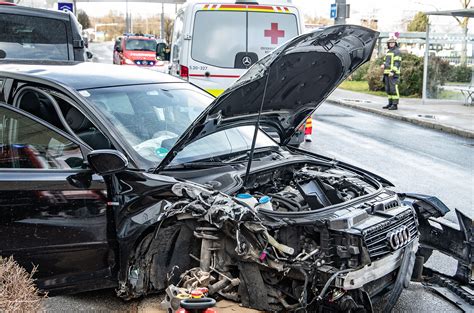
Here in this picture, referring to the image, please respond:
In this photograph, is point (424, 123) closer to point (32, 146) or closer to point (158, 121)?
point (158, 121)

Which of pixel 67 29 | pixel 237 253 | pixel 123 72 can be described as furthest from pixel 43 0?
pixel 237 253

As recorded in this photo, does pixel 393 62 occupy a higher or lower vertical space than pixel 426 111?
higher

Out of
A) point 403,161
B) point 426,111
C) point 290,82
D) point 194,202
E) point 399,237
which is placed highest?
point 290,82

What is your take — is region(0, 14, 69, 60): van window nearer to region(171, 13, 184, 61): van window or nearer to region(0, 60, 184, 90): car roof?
region(171, 13, 184, 61): van window

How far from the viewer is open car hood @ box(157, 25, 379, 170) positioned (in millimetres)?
3764

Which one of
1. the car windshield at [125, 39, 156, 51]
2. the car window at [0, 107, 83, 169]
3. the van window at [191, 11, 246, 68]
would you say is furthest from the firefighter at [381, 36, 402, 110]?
the car windshield at [125, 39, 156, 51]

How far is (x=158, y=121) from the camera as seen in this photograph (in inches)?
171

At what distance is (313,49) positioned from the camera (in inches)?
158

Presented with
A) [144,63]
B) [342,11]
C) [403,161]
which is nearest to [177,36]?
[403,161]

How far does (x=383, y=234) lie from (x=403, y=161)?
661 cm

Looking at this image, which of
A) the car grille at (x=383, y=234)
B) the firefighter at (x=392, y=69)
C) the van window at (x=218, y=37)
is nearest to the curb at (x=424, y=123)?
the firefighter at (x=392, y=69)

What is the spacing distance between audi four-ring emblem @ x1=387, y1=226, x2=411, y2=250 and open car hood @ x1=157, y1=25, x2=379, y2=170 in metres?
1.31

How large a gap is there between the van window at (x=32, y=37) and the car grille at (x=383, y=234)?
21.4 feet

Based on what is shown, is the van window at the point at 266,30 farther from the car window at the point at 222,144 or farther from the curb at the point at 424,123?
the curb at the point at 424,123
